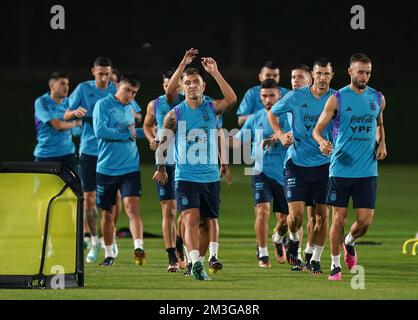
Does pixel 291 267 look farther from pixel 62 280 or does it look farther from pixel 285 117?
pixel 62 280

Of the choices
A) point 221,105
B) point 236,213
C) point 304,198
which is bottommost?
point 236,213

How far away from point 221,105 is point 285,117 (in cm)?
247

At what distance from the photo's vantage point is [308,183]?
14859 mm

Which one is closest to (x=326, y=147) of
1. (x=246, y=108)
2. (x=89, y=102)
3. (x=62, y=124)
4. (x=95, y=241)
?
(x=246, y=108)

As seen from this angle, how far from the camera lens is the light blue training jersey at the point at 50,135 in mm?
18641

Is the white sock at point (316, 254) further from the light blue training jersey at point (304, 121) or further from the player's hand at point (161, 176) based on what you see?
the player's hand at point (161, 176)

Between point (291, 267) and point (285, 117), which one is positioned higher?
point (285, 117)

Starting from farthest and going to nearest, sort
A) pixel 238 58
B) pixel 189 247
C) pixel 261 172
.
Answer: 1. pixel 238 58
2. pixel 261 172
3. pixel 189 247

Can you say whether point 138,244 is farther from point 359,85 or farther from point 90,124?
point 359,85

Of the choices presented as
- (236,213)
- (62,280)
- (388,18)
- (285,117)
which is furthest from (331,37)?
(62,280)

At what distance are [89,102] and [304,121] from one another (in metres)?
4.24

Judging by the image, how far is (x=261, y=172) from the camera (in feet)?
53.7

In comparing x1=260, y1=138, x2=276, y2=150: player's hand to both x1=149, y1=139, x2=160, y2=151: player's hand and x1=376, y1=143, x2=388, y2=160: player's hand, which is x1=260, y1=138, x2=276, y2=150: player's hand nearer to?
x1=149, y1=139, x2=160, y2=151: player's hand
